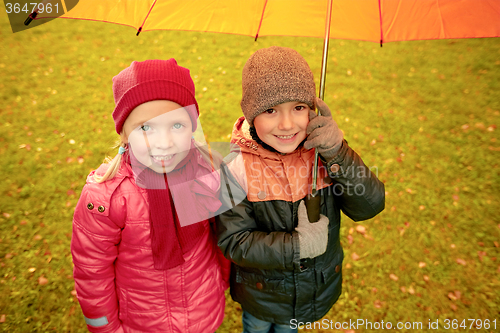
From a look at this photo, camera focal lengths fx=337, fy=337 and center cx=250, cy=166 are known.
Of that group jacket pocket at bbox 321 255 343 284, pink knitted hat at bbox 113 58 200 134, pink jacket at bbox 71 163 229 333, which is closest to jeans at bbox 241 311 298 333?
pink jacket at bbox 71 163 229 333

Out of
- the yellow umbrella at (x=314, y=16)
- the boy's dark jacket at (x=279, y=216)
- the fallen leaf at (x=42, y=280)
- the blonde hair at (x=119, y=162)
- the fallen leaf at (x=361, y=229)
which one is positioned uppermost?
the yellow umbrella at (x=314, y=16)

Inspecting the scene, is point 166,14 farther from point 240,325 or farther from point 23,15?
point 23,15

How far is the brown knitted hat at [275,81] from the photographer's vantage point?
1.77 metres

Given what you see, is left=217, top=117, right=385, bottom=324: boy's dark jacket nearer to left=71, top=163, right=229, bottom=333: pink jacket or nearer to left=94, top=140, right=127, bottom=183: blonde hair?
left=71, top=163, right=229, bottom=333: pink jacket

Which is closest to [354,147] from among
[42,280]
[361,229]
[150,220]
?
[361,229]

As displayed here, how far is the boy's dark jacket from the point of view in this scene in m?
1.88

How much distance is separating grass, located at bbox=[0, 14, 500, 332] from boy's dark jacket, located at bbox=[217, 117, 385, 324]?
4.07ft

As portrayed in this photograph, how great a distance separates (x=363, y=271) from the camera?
3598mm

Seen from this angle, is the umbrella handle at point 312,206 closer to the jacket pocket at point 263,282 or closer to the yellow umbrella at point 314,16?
the yellow umbrella at point 314,16

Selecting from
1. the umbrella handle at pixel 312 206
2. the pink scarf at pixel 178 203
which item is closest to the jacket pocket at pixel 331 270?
the umbrella handle at pixel 312 206

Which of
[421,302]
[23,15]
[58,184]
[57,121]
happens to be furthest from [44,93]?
[421,302]

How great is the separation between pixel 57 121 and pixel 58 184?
4.64 feet

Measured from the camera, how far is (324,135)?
1720mm

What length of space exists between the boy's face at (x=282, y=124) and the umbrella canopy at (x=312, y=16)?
0.54 m
